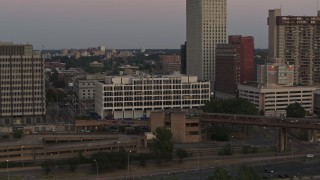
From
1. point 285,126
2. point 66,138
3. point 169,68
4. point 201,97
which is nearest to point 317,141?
point 285,126

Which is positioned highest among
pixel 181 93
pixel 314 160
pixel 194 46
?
pixel 194 46

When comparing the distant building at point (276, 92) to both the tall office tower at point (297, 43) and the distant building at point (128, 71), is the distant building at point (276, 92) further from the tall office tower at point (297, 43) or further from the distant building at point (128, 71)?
the distant building at point (128, 71)

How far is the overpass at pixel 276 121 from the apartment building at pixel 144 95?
15.1 metres

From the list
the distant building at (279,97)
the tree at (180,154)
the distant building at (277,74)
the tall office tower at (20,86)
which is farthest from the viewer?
the distant building at (277,74)

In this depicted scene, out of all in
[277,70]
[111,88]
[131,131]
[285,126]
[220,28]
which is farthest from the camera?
[220,28]

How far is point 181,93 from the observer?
7438cm

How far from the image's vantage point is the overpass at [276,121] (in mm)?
52625

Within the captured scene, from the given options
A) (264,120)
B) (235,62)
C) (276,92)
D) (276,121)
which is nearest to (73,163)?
(264,120)

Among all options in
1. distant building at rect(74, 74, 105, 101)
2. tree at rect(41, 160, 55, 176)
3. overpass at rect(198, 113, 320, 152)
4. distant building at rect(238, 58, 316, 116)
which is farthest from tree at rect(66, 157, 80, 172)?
distant building at rect(74, 74, 105, 101)

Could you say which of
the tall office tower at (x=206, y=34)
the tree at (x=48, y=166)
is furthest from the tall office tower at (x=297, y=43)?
the tree at (x=48, y=166)

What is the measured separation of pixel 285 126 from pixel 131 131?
18578 millimetres

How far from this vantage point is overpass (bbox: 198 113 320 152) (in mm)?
52625

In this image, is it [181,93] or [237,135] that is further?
[181,93]

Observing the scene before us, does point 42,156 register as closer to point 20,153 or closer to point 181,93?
point 20,153
